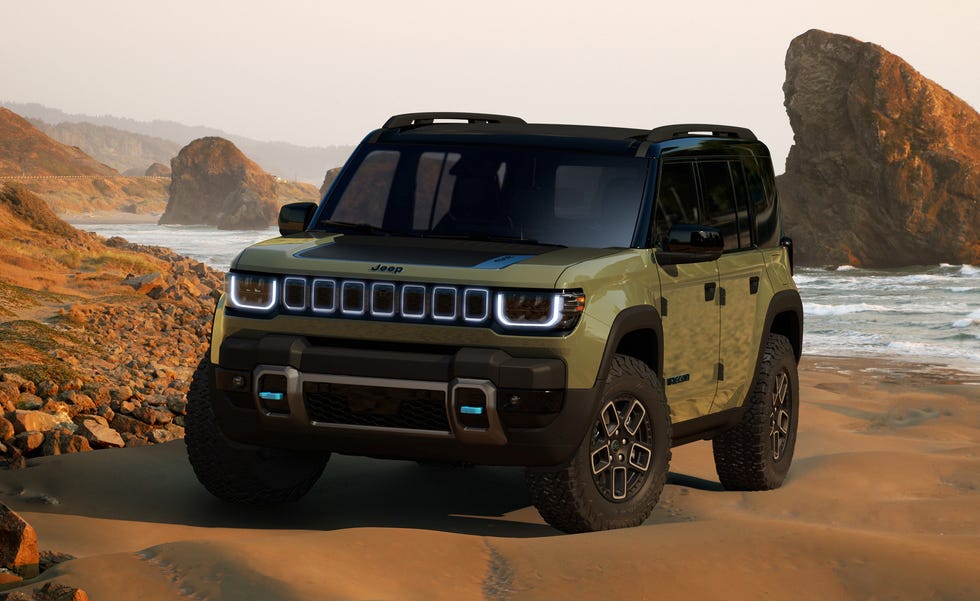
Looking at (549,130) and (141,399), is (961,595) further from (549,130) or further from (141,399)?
(141,399)

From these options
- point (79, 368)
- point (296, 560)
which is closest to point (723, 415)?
point (296, 560)

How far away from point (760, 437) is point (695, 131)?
1.96 metres

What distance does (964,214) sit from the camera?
255ft

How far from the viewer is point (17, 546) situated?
5.97 metres

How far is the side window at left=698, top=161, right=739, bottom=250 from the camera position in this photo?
8305mm

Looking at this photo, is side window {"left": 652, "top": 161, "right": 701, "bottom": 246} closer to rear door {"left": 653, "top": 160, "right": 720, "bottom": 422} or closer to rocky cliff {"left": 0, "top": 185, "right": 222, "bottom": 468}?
rear door {"left": 653, "top": 160, "right": 720, "bottom": 422}

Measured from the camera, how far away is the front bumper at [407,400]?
6.23m

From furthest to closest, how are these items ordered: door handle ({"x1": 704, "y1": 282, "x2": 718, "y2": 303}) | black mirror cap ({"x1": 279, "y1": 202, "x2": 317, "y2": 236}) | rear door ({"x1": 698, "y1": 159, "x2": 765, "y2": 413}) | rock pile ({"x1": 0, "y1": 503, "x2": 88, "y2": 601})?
rear door ({"x1": 698, "y1": 159, "x2": 765, "y2": 413})
door handle ({"x1": 704, "y1": 282, "x2": 718, "y2": 303})
black mirror cap ({"x1": 279, "y1": 202, "x2": 317, "y2": 236})
rock pile ({"x1": 0, "y1": 503, "x2": 88, "y2": 601})

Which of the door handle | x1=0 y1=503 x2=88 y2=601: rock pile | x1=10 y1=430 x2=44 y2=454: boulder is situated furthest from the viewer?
x1=10 y1=430 x2=44 y2=454: boulder

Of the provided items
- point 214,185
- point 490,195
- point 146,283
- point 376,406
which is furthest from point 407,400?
point 214,185

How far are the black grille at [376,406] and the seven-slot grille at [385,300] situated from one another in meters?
0.34

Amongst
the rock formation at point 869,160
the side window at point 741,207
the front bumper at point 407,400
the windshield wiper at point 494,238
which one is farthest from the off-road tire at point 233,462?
the rock formation at point 869,160

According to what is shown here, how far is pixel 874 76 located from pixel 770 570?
79443 mm

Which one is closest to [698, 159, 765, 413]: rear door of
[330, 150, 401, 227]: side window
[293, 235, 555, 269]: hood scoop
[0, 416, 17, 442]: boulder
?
[293, 235, 555, 269]: hood scoop
